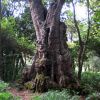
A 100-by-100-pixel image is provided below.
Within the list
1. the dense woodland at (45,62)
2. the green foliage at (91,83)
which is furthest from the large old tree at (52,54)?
the green foliage at (91,83)

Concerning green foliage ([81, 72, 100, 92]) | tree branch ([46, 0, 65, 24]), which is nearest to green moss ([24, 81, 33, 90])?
green foliage ([81, 72, 100, 92])

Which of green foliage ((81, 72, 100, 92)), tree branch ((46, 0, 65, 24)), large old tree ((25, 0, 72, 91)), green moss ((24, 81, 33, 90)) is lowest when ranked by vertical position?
green foliage ((81, 72, 100, 92))

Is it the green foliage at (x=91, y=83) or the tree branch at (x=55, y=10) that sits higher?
the tree branch at (x=55, y=10)

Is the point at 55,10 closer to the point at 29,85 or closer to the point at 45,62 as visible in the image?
the point at 45,62

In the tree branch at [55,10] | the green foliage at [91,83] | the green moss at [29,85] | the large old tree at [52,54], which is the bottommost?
the green foliage at [91,83]

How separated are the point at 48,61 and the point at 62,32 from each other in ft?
5.92

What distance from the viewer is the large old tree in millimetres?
11516

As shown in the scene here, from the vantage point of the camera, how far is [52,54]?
11.9 metres

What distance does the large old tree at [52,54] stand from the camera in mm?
11516

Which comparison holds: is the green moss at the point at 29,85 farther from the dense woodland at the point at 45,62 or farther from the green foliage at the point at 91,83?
the green foliage at the point at 91,83

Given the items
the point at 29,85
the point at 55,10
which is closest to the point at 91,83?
the point at 29,85

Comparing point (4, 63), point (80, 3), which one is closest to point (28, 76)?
point (4, 63)

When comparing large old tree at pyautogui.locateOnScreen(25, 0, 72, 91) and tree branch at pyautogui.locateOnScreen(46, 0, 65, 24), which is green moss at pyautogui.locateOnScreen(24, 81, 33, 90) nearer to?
large old tree at pyautogui.locateOnScreen(25, 0, 72, 91)

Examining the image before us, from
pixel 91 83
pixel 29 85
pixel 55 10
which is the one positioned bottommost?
pixel 91 83
